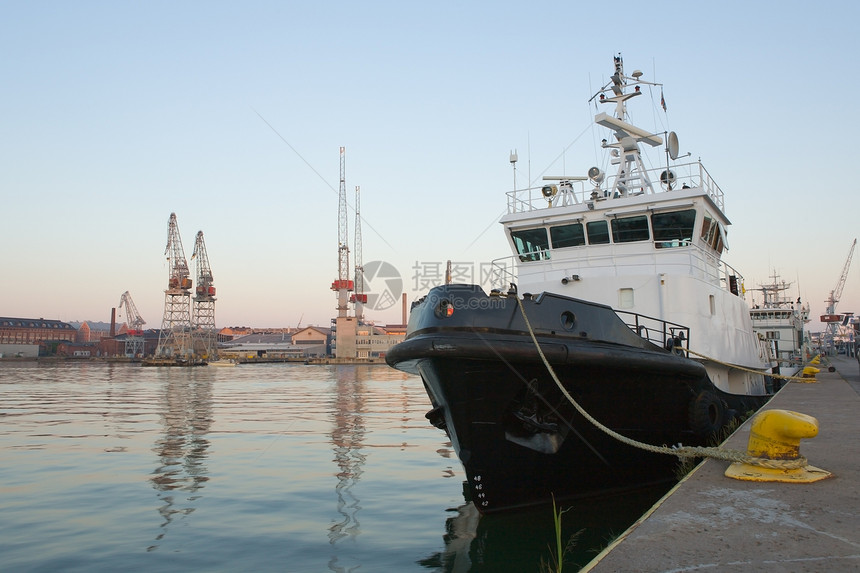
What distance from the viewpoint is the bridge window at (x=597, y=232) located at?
36.1 feet

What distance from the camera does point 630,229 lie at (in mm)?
10859

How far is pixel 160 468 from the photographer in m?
10.2

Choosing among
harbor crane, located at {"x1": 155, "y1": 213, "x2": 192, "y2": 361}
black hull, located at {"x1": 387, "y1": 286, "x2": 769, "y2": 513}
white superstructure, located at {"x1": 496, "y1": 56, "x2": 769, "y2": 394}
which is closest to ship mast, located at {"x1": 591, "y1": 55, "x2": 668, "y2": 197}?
white superstructure, located at {"x1": 496, "y1": 56, "x2": 769, "y2": 394}

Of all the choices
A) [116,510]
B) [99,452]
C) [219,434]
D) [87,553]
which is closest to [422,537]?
[87,553]

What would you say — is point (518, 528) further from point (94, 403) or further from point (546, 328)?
point (94, 403)

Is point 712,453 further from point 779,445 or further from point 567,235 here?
point 567,235

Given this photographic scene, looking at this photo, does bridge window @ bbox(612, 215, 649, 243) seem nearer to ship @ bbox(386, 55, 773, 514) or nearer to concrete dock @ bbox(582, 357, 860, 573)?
ship @ bbox(386, 55, 773, 514)

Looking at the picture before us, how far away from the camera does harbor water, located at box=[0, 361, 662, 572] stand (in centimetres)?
586

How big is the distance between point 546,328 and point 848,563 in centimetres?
418

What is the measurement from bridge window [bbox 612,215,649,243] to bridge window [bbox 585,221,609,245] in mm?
151

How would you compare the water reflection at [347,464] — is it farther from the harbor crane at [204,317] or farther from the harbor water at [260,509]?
the harbor crane at [204,317]

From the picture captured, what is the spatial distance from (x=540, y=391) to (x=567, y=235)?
5116 mm

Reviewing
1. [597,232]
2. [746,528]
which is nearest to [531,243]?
[597,232]

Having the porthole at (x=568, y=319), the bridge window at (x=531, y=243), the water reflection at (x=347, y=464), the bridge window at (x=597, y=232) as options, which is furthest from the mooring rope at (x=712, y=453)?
the bridge window at (x=531, y=243)
